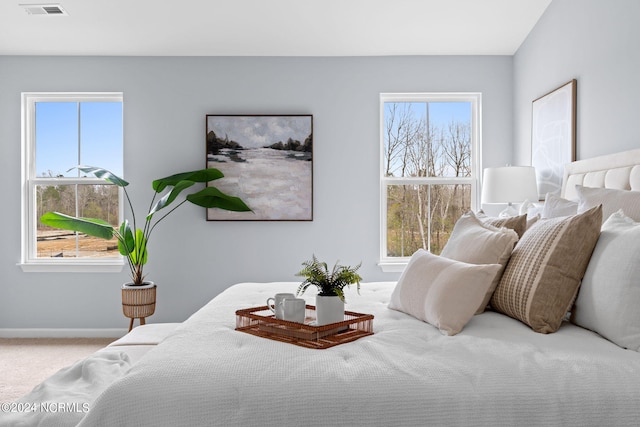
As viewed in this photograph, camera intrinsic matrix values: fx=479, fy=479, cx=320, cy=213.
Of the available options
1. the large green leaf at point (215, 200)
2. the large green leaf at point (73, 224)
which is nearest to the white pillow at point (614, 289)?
the large green leaf at point (215, 200)

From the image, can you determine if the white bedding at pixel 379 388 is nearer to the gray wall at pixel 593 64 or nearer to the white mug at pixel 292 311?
the white mug at pixel 292 311

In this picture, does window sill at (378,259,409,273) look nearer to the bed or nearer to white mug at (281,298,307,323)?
the bed

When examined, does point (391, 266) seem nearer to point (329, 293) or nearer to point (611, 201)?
point (611, 201)

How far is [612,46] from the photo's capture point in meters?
2.70

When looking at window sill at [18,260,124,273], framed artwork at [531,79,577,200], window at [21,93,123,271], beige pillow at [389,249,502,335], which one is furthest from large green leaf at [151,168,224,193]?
framed artwork at [531,79,577,200]

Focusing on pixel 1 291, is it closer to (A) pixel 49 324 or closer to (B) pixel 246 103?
(A) pixel 49 324

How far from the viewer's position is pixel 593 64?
114 inches

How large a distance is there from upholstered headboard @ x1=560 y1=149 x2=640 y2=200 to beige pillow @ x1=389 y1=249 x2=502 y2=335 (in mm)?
1061

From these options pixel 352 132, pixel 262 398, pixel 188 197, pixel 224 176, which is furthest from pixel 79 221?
pixel 262 398

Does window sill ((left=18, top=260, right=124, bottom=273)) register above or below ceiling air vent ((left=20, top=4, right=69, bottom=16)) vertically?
below

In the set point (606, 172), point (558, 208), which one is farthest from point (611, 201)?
point (606, 172)

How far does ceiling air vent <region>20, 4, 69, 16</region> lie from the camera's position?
350cm

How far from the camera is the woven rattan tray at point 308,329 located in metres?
1.59

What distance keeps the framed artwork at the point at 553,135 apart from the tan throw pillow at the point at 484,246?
1.36 metres
